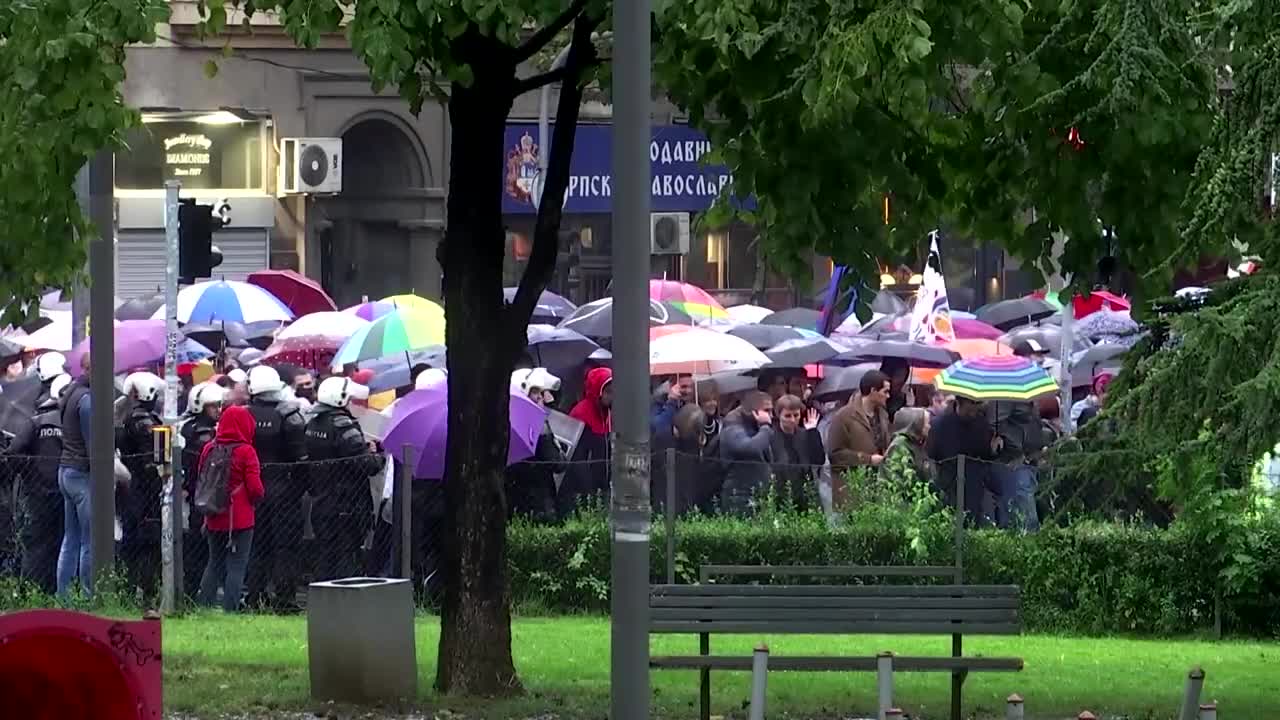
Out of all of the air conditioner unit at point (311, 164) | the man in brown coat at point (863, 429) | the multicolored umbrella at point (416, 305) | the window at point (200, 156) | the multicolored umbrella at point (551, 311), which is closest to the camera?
the man in brown coat at point (863, 429)

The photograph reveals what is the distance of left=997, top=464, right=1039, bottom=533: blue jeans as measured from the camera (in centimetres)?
1880

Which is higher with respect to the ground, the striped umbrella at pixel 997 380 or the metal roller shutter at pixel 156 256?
the metal roller shutter at pixel 156 256

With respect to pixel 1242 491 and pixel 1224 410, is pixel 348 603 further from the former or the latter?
pixel 1242 491

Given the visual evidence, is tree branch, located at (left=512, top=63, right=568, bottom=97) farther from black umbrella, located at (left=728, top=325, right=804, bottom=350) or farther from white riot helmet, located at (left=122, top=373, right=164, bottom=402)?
black umbrella, located at (left=728, top=325, right=804, bottom=350)

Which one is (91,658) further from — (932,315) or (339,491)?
(932,315)

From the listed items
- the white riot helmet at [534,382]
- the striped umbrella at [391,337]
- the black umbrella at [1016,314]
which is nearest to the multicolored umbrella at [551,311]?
the striped umbrella at [391,337]

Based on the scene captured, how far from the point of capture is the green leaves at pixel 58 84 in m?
10.7

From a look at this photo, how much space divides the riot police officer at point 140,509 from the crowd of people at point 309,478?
0.02m

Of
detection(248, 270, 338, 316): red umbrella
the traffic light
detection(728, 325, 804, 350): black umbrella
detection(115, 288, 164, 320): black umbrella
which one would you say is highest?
the traffic light

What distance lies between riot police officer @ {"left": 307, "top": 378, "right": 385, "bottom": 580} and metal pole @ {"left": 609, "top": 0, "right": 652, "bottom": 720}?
30.5 feet

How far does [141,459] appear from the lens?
18.6 m

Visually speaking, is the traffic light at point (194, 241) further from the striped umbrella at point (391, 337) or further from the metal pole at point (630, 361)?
the metal pole at point (630, 361)

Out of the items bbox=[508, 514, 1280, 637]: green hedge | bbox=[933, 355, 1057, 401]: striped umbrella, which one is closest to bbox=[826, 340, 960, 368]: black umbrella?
bbox=[933, 355, 1057, 401]: striped umbrella

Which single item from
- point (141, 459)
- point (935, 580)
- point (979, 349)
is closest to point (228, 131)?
point (979, 349)
